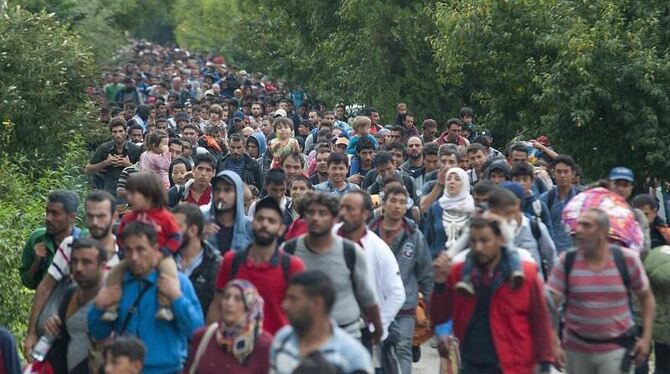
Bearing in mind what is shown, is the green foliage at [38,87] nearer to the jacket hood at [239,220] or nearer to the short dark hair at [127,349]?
the jacket hood at [239,220]

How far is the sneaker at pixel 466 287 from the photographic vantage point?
8.58 m

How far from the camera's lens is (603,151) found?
1886 cm

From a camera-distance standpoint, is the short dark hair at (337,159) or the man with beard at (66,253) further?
the short dark hair at (337,159)

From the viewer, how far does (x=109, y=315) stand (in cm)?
819

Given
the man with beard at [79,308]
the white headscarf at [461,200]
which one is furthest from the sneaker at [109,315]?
the white headscarf at [461,200]

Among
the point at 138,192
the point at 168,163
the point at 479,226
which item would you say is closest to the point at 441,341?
the point at 479,226

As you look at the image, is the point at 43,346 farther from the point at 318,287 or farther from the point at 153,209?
the point at 318,287

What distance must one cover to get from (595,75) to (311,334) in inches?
476

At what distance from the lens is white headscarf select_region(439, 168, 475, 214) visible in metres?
12.6

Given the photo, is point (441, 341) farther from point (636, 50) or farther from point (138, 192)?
point (636, 50)

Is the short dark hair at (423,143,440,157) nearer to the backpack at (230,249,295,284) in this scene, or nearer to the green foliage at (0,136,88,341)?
the green foliage at (0,136,88,341)

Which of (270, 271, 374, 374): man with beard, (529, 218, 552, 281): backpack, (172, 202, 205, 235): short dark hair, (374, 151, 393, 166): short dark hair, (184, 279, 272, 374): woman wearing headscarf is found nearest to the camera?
(270, 271, 374, 374): man with beard

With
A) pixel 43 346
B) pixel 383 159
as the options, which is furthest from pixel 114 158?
pixel 43 346

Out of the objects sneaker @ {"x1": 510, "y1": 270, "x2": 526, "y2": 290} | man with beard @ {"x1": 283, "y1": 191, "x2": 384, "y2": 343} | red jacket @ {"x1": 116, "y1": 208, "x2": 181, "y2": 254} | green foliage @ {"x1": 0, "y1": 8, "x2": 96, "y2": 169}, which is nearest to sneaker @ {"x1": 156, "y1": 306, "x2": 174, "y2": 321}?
red jacket @ {"x1": 116, "y1": 208, "x2": 181, "y2": 254}
